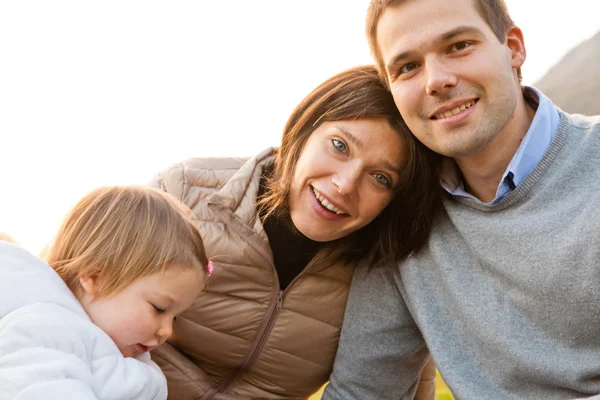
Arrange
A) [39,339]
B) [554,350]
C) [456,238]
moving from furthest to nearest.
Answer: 1. [456,238]
2. [554,350]
3. [39,339]

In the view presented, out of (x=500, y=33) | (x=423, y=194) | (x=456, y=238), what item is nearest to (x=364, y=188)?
(x=423, y=194)

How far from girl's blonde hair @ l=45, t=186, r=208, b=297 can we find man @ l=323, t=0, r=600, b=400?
2.59 ft

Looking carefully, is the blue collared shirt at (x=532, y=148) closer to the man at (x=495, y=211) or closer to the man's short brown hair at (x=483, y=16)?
the man at (x=495, y=211)

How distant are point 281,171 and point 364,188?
353 millimetres

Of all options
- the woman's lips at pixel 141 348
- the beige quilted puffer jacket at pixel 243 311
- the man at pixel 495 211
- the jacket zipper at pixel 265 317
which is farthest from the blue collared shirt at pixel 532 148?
the woman's lips at pixel 141 348

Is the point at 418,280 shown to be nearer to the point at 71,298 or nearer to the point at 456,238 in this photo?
→ the point at 456,238

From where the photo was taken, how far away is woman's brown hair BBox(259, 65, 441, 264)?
2072 mm

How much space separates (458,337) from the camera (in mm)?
2033

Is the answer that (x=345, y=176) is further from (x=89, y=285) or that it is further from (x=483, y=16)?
(x=89, y=285)

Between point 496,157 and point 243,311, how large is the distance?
996 mm

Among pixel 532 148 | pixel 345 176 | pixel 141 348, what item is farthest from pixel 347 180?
pixel 141 348

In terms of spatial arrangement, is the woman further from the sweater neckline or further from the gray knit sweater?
the sweater neckline

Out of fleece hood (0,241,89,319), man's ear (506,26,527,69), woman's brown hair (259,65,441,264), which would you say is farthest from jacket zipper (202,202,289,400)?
man's ear (506,26,527,69)

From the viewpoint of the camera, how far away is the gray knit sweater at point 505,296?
1676 mm
